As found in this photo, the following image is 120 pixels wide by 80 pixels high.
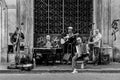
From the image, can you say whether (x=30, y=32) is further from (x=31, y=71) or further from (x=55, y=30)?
(x=31, y=71)

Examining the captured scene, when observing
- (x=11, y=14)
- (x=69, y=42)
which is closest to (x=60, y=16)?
(x=11, y=14)

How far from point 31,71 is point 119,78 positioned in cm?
429

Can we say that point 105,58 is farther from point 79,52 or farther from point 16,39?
point 16,39

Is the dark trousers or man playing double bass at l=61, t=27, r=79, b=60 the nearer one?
man playing double bass at l=61, t=27, r=79, b=60

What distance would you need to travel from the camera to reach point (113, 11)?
1820 cm

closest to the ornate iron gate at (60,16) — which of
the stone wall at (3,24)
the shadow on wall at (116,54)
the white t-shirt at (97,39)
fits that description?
the stone wall at (3,24)

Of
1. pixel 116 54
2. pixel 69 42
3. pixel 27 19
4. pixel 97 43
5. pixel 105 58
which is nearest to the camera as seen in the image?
pixel 69 42

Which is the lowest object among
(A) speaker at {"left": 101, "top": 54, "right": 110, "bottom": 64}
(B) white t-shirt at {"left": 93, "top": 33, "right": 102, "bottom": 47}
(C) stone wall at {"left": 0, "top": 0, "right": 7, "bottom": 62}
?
(A) speaker at {"left": 101, "top": 54, "right": 110, "bottom": 64}

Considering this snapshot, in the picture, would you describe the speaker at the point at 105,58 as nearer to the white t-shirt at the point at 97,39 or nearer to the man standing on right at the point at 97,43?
the man standing on right at the point at 97,43

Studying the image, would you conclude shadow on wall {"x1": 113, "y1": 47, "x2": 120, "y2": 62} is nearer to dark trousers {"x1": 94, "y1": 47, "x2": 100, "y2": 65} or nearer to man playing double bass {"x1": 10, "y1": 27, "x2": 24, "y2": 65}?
dark trousers {"x1": 94, "y1": 47, "x2": 100, "y2": 65}

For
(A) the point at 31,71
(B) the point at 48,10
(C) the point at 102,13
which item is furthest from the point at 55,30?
(A) the point at 31,71

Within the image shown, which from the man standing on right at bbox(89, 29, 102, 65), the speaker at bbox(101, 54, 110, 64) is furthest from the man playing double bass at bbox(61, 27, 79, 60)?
the speaker at bbox(101, 54, 110, 64)

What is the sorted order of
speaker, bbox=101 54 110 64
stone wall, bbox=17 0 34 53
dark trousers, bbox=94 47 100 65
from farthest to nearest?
stone wall, bbox=17 0 34 53 < speaker, bbox=101 54 110 64 < dark trousers, bbox=94 47 100 65

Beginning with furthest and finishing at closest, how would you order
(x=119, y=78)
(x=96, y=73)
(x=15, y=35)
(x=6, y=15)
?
(x=6, y=15), (x=15, y=35), (x=96, y=73), (x=119, y=78)
